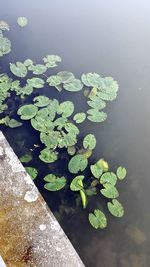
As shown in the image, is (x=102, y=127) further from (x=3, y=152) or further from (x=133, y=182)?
(x=3, y=152)

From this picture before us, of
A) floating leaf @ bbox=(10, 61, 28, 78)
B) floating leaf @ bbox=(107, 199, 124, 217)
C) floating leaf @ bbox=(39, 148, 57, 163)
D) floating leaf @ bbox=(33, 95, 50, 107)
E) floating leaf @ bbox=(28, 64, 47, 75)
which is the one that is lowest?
floating leaf @ bbox=(107, 199, 124, 217)

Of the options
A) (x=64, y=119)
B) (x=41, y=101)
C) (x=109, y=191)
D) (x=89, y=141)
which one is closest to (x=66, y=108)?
(x=64, y=119)

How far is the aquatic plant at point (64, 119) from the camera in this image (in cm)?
231

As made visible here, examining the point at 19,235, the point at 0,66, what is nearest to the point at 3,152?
the point at 19,235

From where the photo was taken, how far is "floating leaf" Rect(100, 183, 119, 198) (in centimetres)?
228

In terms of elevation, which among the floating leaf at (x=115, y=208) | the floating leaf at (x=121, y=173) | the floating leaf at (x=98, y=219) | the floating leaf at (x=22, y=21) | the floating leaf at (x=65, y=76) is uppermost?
the floating leaf at (x=22, y=21)

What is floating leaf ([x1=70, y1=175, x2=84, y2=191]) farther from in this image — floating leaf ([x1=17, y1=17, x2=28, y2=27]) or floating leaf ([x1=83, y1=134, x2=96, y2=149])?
floating leaf ([x1=17, y1=17, x2=28, y2=27])

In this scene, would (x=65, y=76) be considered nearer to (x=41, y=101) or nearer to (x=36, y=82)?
(x=36, y=82)

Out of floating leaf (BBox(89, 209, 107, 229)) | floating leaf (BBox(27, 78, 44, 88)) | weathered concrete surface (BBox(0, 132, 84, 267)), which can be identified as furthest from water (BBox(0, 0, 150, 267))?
weathered concrete surface (BBox(0, 132, 84, 267))

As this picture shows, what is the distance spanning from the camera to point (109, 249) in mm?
2094

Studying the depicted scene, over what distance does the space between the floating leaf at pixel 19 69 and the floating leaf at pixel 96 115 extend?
2.33ft

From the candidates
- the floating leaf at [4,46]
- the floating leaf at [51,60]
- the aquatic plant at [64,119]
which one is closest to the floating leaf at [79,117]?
the aquatic plant at [64,119]

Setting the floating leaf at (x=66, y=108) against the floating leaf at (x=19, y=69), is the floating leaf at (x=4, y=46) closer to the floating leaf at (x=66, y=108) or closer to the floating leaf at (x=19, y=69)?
the floating leaf at (x=19, y=69)

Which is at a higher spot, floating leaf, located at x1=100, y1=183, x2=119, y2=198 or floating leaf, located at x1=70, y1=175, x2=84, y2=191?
floating leaf, located at x1=100, y1=183, x2=119, y2=198
